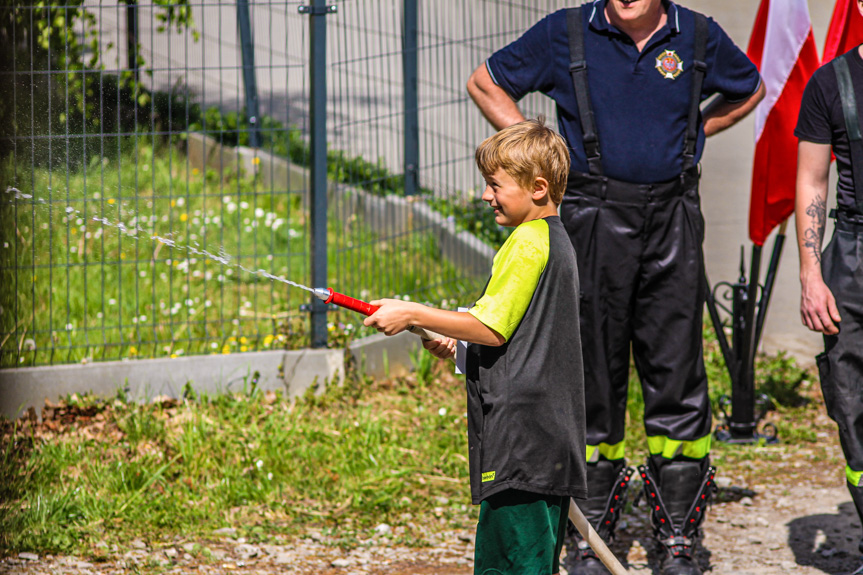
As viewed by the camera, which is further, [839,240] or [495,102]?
[495,102]

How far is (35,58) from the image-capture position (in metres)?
5.00

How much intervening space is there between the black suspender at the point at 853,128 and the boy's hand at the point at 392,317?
71.0 inches

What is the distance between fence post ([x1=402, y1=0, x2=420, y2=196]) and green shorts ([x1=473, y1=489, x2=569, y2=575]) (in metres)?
4.53

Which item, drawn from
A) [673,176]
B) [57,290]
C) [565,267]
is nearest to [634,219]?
[673,176]

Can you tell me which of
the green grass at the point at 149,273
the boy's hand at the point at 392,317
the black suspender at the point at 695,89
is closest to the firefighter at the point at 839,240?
the black suspender at the point at 695,89

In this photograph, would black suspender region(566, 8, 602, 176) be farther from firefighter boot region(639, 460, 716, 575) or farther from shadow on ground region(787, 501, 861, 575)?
shadow on ground region(787, 501, 861, 575)

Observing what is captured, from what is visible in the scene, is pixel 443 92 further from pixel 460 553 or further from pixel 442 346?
pixel 442 346

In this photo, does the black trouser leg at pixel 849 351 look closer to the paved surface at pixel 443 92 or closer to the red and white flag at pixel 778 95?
the red and white flag at pixel 778 95

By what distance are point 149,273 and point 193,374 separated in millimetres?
1385

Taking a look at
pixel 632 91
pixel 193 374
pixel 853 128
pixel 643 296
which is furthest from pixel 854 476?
pixel 193 374

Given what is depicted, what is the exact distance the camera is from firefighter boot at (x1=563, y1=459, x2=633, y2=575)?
3787mm

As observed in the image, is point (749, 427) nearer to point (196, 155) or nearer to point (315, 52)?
point (315, 52)

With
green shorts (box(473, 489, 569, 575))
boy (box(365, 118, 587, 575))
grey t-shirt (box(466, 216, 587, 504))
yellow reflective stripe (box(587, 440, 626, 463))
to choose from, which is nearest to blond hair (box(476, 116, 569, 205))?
boy (box(365, 118, 587, 575))

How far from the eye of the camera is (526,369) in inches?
104
